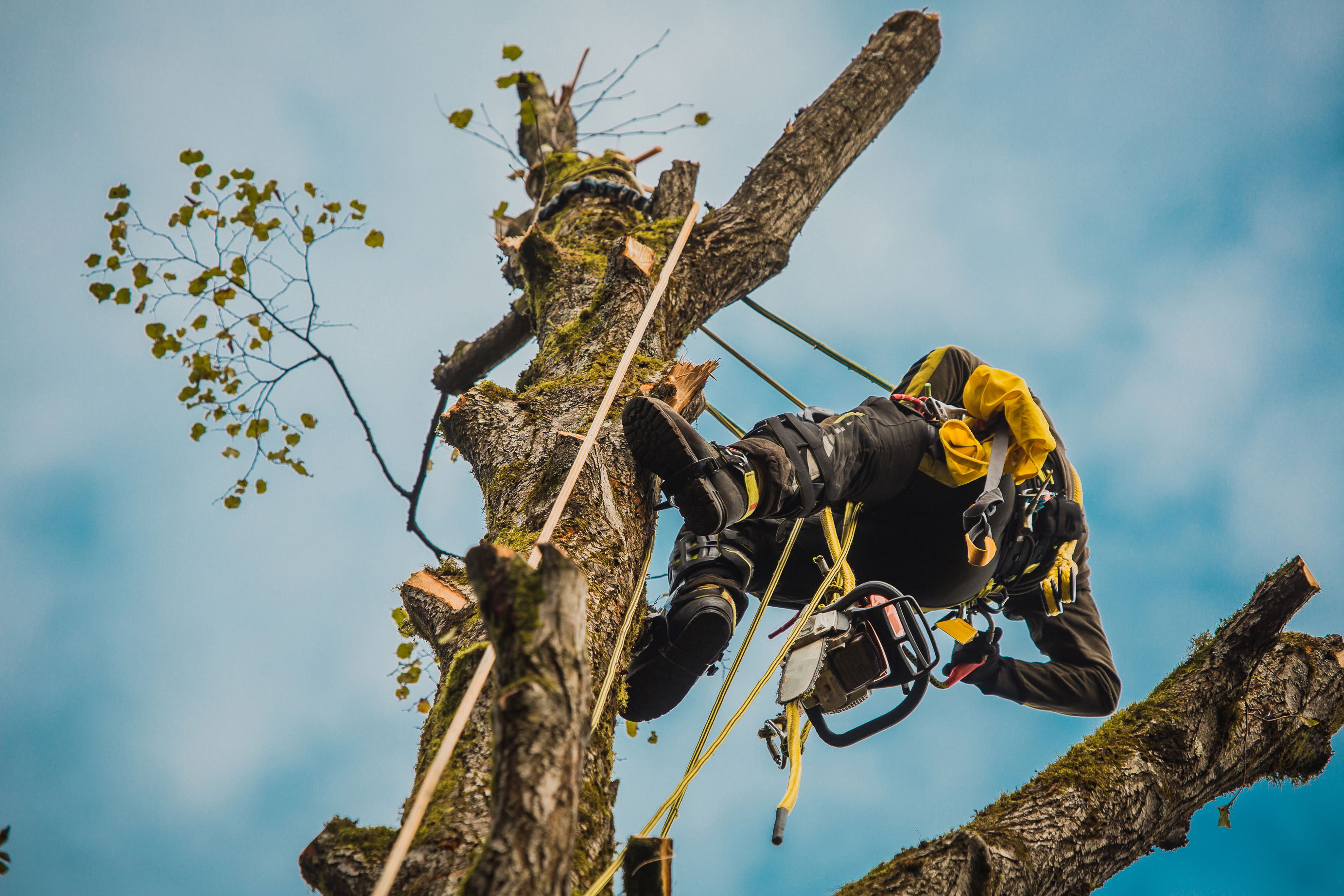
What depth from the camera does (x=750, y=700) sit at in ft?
6.52

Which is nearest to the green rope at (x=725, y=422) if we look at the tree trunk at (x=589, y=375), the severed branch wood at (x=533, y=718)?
the tree trunk at (x=589, y=375)

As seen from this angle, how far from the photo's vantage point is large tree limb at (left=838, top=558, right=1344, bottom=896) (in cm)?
182

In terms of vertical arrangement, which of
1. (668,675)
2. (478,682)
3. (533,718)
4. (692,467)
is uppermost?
(692,467)

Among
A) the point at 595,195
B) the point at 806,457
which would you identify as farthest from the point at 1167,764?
the point at 595,195

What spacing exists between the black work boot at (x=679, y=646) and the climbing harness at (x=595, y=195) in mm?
1904

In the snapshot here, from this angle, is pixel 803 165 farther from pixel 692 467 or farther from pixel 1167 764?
pixel 1167 764

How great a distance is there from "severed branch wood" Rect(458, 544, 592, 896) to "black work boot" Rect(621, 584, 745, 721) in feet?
3.73

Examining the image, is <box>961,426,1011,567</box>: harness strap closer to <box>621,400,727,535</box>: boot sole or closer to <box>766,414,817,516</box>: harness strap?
<box>766,414,817,516</box>: harness strap

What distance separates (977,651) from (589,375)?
158 cm

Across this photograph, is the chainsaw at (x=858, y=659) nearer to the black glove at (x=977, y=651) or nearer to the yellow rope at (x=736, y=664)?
the yellow rope at (x=736, y=664)

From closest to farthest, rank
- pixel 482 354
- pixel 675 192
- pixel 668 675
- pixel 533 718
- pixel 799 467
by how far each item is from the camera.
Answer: pixel 533 718, pixel 799 467, pixel 668 675, pixel 675 192, pixel 482 354

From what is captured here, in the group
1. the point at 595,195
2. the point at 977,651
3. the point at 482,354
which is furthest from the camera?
the point at 482,354

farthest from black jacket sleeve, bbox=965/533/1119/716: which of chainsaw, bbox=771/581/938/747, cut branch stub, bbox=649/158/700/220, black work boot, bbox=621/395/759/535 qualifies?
cut branch stub, bbox=649/158/700/220

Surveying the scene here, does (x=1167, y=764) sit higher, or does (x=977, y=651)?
(x=977, y=651)
